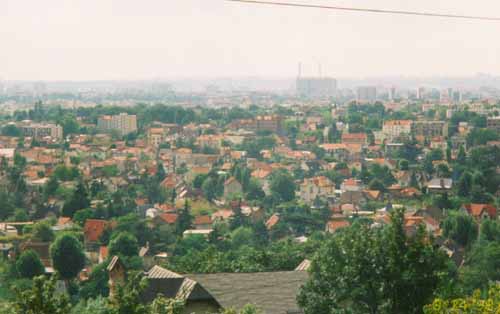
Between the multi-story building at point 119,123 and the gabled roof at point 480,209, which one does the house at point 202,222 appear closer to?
the gabled roof at point 480,209

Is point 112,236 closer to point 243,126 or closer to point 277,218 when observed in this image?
point 277,218

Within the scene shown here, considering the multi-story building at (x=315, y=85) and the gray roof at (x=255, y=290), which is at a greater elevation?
the gray roof at (x=255, y=290)

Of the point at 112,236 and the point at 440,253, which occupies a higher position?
the point at 440,253

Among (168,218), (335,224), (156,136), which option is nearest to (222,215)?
(168,218)

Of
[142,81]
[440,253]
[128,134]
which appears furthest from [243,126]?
[142,81]

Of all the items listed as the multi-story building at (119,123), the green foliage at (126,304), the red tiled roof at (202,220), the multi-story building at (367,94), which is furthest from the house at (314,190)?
the multi-story building at (367,94)

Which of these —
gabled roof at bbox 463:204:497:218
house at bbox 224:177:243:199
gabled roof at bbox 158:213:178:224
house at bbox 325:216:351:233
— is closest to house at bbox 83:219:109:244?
gabled roof at bbox 158:213:178:224
